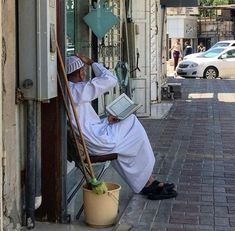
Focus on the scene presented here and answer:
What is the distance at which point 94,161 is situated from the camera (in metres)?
5.33

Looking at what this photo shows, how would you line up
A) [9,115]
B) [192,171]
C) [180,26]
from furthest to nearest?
[180,26] → [192,171] → [9,115]

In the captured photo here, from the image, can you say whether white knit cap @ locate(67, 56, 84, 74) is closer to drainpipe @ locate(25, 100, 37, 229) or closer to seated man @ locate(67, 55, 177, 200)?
seated man @ locate(67, 55, 177, 200)

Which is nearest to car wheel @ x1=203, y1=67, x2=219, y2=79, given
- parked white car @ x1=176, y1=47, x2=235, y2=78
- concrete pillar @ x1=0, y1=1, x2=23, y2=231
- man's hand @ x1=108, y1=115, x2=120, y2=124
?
parked white car @ x1=176, y1=47, x2=235, y2=78

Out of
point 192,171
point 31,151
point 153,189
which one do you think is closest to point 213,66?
point 192,171

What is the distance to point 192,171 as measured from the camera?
23.1ft

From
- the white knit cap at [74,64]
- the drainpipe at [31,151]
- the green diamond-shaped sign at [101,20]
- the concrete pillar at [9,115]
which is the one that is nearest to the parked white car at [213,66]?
the green diamond-shaped sign at [101,20]

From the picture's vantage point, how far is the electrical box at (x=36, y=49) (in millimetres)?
4445

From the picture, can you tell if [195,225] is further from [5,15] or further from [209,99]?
[209,99]

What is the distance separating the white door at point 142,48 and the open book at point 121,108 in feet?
17.8

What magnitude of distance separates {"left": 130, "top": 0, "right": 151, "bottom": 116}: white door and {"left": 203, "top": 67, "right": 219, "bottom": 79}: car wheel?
46.6 ft

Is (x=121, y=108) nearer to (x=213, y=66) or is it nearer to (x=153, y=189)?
(x=153, y=189)

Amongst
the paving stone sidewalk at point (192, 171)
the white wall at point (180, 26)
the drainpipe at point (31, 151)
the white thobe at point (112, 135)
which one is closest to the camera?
the drainpipe at point (31, 151)

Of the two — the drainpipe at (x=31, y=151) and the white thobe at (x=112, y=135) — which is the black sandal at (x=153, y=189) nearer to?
the white thobe at (x=112, y=135)

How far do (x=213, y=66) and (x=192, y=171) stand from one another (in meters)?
18.5
